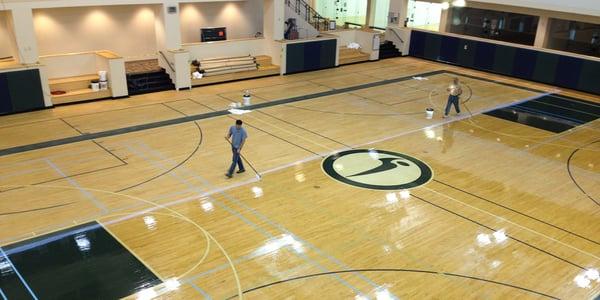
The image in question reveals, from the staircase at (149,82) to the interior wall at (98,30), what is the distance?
2392 millimetres

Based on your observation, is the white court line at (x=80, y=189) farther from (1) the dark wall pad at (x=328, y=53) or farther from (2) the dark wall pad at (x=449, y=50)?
(2) the dark wall pad at (x=449, y=50)

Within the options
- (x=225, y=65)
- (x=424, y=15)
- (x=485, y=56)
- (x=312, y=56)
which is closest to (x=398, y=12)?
(x=424, y=15)

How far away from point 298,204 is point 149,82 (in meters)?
11.8

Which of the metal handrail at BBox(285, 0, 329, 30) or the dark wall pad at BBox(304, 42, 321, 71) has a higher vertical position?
the metal handrail at BBox(285, 0, 329, 30)

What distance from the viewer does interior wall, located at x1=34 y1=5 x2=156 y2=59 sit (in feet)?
Result: 67.0

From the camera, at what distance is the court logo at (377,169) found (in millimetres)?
12977

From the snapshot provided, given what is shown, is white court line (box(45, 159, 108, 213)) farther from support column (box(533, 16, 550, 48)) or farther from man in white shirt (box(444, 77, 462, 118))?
support column (box(533, 16, 550, 48))

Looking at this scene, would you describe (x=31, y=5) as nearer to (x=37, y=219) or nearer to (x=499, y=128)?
(x=37, y=219)

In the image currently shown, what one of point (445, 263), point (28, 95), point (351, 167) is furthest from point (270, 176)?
point (28, 95)

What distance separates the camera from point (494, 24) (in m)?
29.8

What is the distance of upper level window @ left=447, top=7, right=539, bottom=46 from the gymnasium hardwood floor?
38.6 ft

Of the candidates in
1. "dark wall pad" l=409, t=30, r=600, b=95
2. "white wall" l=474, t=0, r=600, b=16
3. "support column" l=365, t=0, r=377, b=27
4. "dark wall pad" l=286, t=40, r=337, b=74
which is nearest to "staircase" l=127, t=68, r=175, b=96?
"dark wall pad" l=286, t=40, r=337, b=74

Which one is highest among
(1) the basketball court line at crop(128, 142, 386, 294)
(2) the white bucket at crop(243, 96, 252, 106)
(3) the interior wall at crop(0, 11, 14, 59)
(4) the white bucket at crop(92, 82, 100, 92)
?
(3) the interior wall at crop(0, 11, 14, 59)

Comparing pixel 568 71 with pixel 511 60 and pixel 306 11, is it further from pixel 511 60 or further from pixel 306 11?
pixel 306 11
